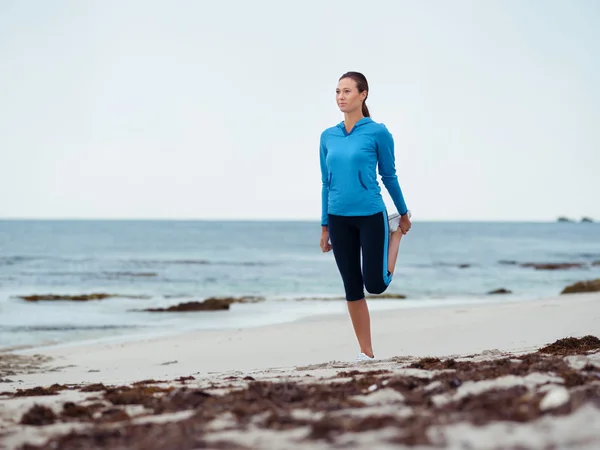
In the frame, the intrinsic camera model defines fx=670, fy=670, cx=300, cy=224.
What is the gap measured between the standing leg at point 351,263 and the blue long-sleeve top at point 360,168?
0.11 m

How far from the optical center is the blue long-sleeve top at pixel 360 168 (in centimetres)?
466

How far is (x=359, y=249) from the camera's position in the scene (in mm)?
4934

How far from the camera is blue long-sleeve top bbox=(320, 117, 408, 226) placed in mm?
4660

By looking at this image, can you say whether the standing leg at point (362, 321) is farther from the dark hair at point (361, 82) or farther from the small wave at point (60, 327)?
the small wave at point (60, 327)

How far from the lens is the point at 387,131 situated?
15.5 feet

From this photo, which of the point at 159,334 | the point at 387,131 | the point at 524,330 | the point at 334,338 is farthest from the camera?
the point at 159,334

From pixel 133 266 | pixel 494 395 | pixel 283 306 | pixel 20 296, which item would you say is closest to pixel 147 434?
pixel 494 395

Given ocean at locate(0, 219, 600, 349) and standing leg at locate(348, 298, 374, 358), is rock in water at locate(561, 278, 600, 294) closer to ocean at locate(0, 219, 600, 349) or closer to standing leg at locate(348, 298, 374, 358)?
ocean at locate(0, 219, 600, 349)

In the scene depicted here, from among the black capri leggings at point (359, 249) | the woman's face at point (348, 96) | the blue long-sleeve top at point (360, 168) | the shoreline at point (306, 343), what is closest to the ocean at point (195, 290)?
the shoreline at point (306, 343)

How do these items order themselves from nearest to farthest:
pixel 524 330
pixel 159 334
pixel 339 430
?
pixel 339 430 < pixel 524 330 < pixel 159 334

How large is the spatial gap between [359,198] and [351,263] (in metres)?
0.52

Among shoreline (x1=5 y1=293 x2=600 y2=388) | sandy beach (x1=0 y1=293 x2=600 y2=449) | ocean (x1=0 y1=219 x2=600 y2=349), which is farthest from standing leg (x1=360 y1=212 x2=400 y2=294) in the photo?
ocean (x1=0 y1=219 x2=600 y2=349)

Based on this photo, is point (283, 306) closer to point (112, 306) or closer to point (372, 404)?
point (112, 306)

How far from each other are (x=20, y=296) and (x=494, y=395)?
17039 millimetres
